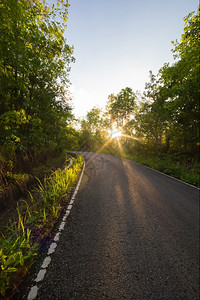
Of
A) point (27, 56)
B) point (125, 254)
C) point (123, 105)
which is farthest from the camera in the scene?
point (123, 105)

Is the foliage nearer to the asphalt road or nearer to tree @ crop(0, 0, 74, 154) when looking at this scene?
tree @ crop(0, 0, 74, 154)

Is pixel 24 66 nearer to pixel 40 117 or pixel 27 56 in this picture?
pixel 27 56

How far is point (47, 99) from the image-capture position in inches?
306

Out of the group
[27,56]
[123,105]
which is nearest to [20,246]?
[27,56]

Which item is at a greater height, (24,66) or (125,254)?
(24,66)

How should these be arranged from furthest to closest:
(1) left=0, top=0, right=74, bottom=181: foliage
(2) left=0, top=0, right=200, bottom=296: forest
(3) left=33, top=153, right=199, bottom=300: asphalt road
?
1. (1) left=0, top=0, right=74, bottom=181: foliage
2. (2) left=0, top=0, right=200, bottom=296: forest
3. (3) left=33, top=153, right=199, bottom=300: asphalt road

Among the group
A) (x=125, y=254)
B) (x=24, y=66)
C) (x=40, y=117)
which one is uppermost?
(x=24, y=66)

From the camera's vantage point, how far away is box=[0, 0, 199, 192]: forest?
5188 millimetres

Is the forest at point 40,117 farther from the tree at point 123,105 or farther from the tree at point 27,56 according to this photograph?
the tree at point 123,105

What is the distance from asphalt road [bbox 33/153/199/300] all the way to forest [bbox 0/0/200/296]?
2.10 ft

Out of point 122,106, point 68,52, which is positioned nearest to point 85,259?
point 68,52

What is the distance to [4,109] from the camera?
22.9ft

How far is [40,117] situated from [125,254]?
8816 millimetres

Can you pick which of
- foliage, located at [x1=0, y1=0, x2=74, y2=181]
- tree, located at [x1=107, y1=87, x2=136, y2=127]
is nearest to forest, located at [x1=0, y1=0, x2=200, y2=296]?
foliage, located at [x1=0, y1=0, x2=74, y2=181]
